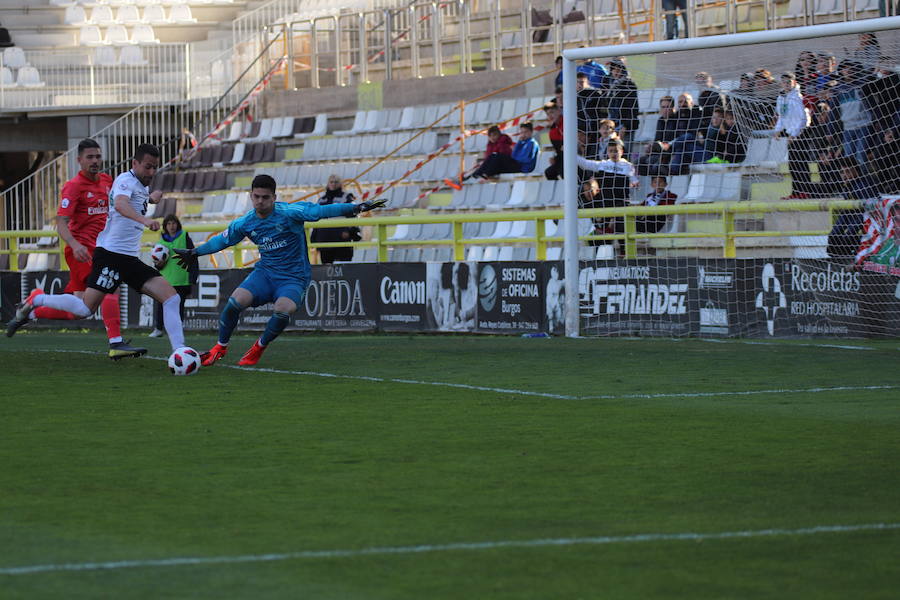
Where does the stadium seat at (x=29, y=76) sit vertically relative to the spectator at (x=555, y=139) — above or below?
above

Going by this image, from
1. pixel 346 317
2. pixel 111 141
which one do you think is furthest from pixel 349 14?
pixel 346 317

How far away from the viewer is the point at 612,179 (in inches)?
707

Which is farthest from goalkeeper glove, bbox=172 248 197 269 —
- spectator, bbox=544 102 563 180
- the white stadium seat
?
the white stadium seat

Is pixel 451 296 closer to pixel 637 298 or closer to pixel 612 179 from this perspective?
pixel 612 179

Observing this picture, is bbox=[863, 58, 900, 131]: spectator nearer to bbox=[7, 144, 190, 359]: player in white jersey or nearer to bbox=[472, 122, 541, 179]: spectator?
bbox=[7, 144, 190, 359]: player in white jersey

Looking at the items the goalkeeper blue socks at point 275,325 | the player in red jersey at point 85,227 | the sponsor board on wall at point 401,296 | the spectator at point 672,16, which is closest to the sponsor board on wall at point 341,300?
the sponsor board on wall at point 401,296

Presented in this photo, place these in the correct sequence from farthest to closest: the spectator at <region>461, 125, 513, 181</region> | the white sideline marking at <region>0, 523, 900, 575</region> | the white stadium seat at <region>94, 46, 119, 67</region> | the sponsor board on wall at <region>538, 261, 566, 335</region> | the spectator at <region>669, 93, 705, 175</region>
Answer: the white stadium seat at <region>94, 46, 119, 67</region> < the spectator at <region>461, 125, 513, 181</region> < the spectator at <region>669, 93, 705, 175</region> < the sponsor board on wall at <region>538, 261, 566, 335</region> < the white sideline marking at <region>0, 523, 900, 575</region>

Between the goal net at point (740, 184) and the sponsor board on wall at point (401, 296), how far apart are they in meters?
2.00

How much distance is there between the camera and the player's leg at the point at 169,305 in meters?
12.0

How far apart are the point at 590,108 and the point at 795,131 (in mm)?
2662

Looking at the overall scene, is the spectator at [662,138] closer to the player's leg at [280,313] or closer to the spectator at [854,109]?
the spectator at [854,109]

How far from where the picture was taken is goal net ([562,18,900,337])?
1525 cm

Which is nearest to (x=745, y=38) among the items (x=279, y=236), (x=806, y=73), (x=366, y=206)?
(x=806, y=73)

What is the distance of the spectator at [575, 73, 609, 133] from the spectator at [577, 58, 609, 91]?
15 cm
